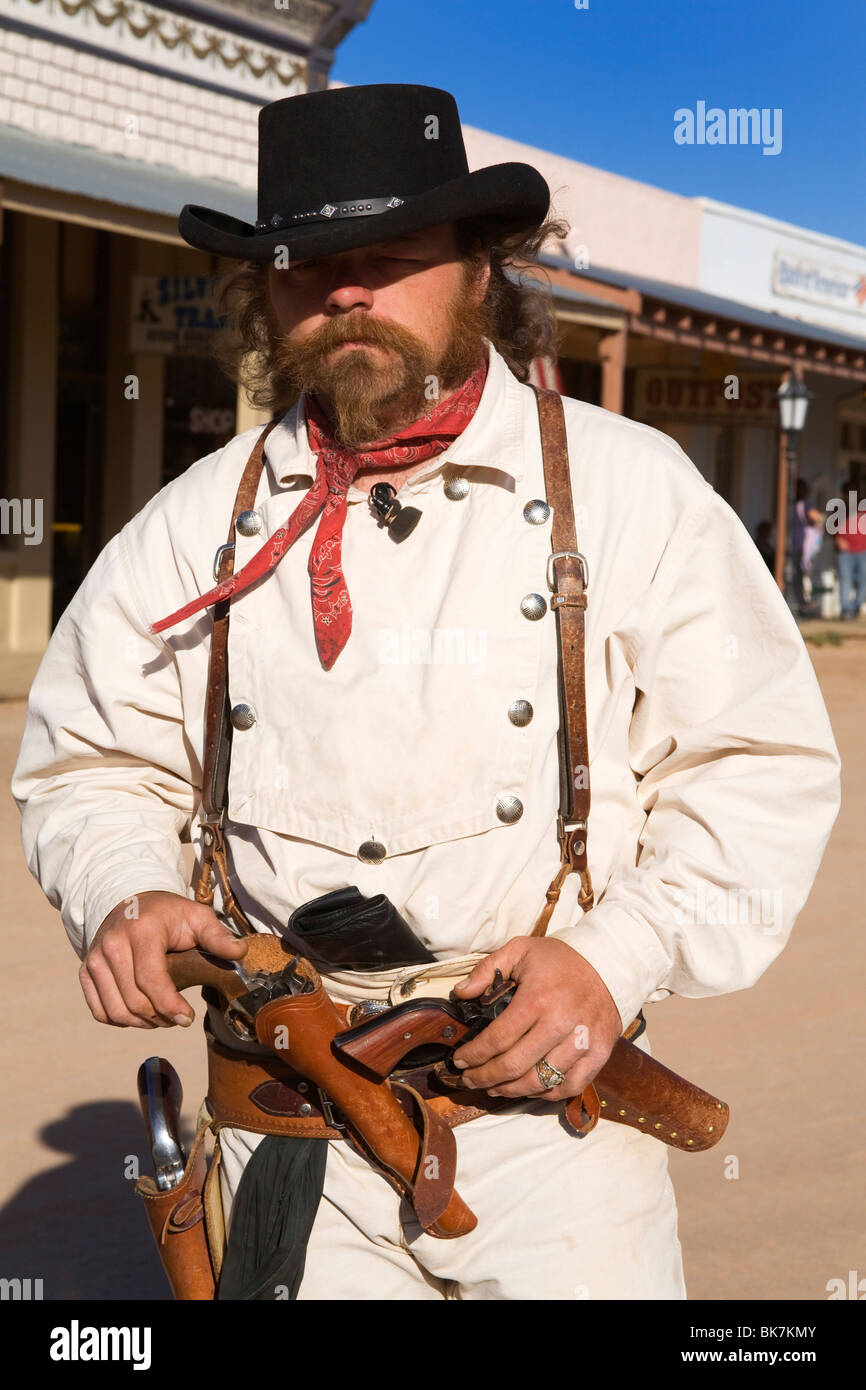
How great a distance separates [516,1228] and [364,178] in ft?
5.10

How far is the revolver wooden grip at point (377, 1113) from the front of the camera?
6.88 ft

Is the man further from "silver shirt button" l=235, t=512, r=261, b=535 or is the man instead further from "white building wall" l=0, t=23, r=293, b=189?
"white building wall" l=0, t=23, r=293, b=189

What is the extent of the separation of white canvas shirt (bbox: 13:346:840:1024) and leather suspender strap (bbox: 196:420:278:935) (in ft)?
0.07

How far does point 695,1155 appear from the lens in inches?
178

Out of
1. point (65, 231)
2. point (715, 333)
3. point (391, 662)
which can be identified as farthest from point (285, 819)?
point (715, 333)

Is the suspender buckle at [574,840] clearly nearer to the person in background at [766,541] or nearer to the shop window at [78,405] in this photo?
the shop window at [78,405]

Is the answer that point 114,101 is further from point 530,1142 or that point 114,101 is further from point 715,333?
point 530,1142

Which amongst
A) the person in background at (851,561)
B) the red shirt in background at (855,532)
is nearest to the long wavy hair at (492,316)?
the red shirt in background at (855,532)

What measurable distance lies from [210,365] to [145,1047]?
1071 cm

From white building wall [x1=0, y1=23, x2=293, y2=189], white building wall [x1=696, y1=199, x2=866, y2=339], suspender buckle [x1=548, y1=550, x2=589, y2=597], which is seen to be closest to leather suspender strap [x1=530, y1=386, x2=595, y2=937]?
suspender buckle [x1=548, y1=550, x2=589, y2=597]

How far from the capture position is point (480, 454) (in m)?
2.29

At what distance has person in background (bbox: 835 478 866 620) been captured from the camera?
21.3 metres

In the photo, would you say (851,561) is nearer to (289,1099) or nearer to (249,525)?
(249,525)

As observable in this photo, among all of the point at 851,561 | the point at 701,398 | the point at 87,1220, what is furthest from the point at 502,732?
the point at 851,561
